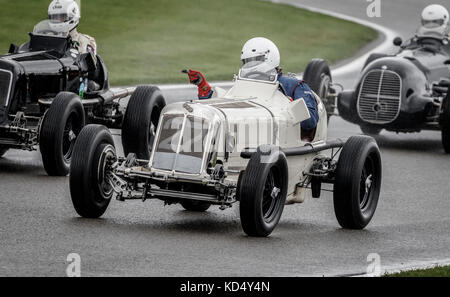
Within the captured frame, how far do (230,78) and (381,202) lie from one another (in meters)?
11.9

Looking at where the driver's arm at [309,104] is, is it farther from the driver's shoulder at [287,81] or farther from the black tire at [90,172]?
the black tire at [90,172]

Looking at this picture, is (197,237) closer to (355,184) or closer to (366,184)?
(355,184)

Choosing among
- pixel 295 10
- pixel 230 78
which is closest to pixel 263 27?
pixel 295 10

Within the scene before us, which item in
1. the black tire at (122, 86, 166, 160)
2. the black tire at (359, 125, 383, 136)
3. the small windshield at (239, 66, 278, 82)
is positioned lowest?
the black tire at (359, 125, 383, 136)

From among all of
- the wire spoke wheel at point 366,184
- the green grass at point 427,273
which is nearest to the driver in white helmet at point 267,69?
the wire spoke wheel at point 366,184

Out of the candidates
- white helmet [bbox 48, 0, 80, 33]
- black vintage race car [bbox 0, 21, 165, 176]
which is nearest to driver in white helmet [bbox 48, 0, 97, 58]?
white helmet [bbox 48, 0, 80, 33]

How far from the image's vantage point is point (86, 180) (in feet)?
33.2

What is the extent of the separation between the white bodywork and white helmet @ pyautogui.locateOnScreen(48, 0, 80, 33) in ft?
13.9

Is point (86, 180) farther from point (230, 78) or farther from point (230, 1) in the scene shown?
→ point (230, 1)

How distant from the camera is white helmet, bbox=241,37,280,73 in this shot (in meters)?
11.4

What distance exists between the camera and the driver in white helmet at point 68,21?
1509cm

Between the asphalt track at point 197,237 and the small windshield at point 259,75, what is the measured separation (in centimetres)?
136

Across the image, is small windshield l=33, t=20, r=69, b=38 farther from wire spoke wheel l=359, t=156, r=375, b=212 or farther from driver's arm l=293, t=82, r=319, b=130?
wire spoke wheel l=359, t=156, r=375, b=212

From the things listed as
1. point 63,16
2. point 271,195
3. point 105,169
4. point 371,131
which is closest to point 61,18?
point 63,16
